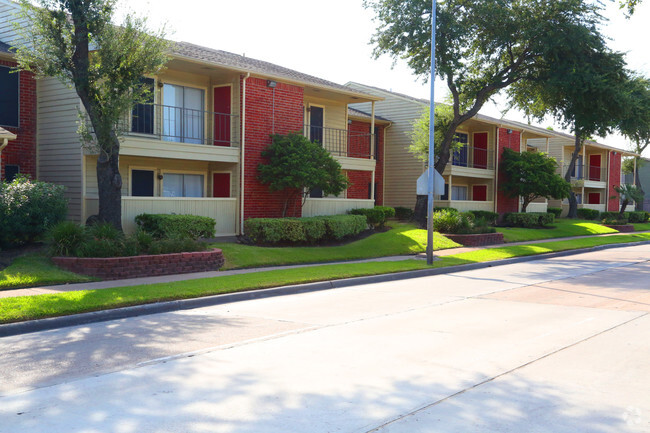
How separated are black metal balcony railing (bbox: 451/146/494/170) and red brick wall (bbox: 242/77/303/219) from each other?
15.2m

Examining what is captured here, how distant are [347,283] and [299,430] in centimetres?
903

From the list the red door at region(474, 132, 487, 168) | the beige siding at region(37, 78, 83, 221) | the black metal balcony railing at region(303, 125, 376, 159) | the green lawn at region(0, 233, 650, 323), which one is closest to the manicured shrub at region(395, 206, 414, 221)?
the red door at region(474, 132, 487, 168)

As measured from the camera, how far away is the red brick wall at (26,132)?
58.5 ft

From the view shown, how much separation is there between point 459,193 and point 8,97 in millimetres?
25106

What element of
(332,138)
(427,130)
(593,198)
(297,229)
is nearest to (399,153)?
(427,130)

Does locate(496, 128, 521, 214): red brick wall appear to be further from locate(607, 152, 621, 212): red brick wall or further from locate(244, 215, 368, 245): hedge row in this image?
locate(607, 152, 621, 212): red brick wall

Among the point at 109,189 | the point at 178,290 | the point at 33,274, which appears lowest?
the point at 178,290

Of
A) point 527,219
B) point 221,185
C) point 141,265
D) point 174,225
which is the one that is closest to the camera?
point 141,265

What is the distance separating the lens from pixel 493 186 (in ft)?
113

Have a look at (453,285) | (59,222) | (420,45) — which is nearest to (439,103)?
(420,45)

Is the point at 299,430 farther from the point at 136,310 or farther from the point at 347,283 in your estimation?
the point at 347,283

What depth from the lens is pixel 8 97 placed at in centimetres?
1769

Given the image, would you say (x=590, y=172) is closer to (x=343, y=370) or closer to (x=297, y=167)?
(x=297, y=167)

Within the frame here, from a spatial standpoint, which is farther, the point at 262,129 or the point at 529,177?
the point at 529,177
